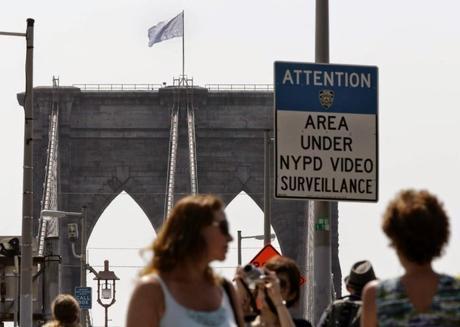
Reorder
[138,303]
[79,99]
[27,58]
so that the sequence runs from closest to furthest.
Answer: [138,303] → [27,58] → [79,99]

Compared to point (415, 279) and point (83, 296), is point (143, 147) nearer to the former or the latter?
point (83, 296)

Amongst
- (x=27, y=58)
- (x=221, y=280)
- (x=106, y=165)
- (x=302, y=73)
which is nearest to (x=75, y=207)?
(x=106, y=165)

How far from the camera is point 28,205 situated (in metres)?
26.4

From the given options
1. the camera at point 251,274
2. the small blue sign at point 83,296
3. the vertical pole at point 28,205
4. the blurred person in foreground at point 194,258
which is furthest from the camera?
the small blue sign at point 83,296

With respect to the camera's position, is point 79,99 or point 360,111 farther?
point 79,99

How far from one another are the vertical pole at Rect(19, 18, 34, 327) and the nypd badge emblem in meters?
9.96

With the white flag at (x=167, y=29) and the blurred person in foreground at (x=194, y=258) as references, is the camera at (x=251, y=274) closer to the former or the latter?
the blurred person in foreground at (x=194, y=258)

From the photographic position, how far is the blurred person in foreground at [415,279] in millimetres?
7492

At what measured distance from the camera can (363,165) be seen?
15.7 m

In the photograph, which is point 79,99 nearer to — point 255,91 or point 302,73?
point 255,91

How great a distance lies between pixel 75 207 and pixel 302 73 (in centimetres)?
7516

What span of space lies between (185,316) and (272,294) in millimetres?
2393

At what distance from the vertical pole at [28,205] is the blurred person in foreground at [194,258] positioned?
1747cm

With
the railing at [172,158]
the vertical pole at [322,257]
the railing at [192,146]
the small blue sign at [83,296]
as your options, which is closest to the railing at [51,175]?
the railing at [172,158]
